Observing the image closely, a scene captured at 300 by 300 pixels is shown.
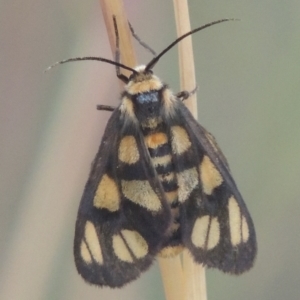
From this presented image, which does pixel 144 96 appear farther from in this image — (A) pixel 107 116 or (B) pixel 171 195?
(A) pixel 107 116

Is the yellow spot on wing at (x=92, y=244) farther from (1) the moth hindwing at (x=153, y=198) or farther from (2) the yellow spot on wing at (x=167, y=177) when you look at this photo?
(2) the yellow spot on wing at (x=167, y=177)

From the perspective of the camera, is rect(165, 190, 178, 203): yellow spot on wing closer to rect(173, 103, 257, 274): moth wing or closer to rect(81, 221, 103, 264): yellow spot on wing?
rect(173, 103, 257, 274): moth wing

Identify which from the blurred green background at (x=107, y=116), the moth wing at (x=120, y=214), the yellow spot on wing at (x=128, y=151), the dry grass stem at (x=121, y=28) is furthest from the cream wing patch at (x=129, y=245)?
the blurred green background at (x=107, y=116)

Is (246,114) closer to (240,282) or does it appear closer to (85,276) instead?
(240,282)

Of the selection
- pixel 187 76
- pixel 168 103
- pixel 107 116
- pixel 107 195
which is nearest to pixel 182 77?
pixel 187 76

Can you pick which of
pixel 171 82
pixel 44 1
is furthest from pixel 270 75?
pixel 44 1

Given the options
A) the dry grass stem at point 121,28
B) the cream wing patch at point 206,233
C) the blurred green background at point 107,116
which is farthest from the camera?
the blurred green background at point 107,116

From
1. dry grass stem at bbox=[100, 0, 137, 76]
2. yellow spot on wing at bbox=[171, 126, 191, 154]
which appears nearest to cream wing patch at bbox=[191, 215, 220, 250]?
yellow spot on wing at bbox=[171, 126, 191, 154]
